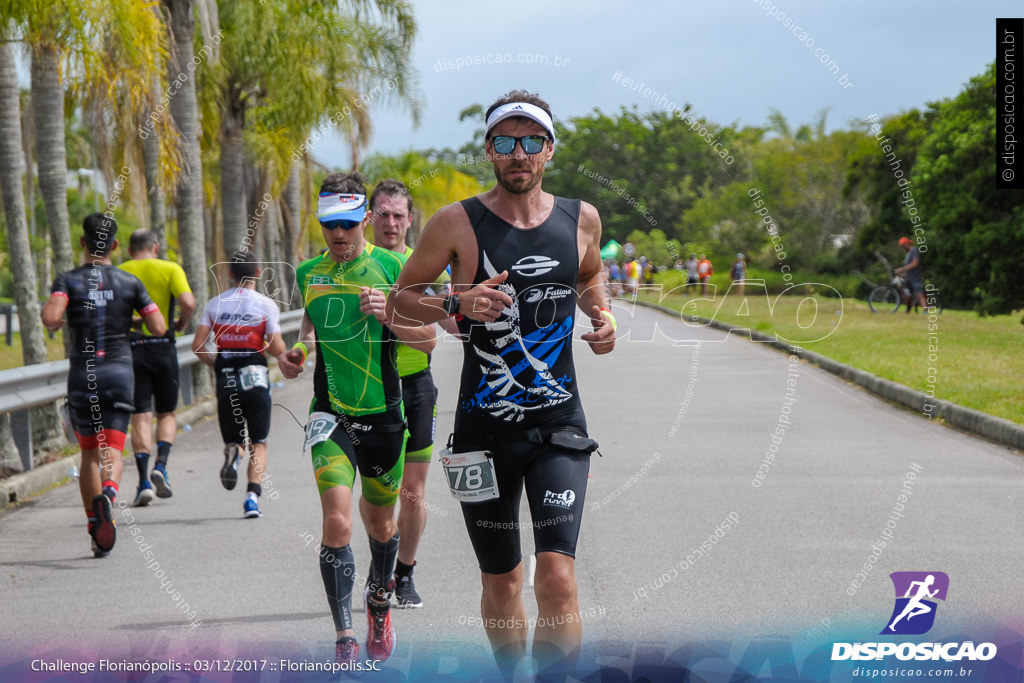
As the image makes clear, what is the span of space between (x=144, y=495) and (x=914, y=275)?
75.1 ft

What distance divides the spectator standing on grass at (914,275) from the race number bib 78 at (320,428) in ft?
78.5

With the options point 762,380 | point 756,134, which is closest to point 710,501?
point 762,380

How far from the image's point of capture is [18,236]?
11.0 metres

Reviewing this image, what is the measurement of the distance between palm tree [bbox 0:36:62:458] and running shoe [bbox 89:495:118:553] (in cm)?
405

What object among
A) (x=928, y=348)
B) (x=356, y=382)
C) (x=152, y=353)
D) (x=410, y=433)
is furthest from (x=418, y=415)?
(x=928, y=348)

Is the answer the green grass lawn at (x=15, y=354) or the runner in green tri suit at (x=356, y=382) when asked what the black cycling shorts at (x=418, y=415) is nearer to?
the runner in green tri suit at (x=356, y=382)

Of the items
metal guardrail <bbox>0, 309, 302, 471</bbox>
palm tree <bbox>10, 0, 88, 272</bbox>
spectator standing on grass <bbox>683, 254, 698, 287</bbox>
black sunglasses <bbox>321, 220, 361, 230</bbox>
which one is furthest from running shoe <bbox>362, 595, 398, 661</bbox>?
spectator standing on grass <bbox>683, 254, 698, 287</bbox>

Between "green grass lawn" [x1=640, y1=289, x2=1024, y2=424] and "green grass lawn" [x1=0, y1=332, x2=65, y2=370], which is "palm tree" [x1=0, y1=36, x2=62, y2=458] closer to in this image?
"green grass lawn" [x1=640, y1=289, x2=1024, y2=424]

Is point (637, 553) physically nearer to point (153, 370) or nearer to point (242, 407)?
point (242, 407)

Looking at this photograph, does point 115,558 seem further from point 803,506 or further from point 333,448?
point 803,506

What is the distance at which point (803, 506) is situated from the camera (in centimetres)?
809

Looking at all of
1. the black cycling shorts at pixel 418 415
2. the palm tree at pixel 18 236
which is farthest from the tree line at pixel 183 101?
the black cycling shorts at pixel 418 415

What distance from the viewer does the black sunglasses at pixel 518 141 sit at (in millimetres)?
4090

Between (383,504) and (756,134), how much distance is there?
54.1 m
